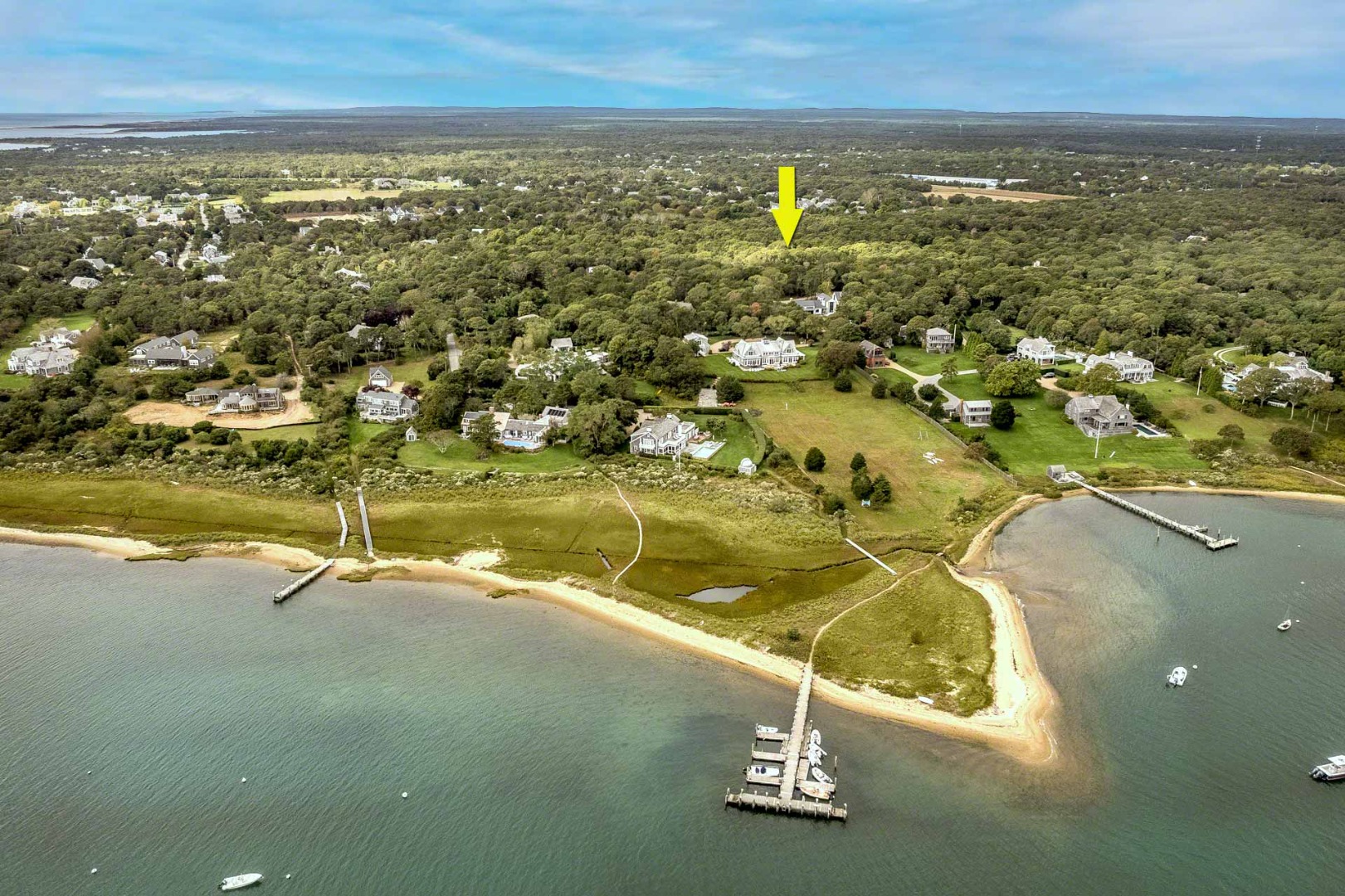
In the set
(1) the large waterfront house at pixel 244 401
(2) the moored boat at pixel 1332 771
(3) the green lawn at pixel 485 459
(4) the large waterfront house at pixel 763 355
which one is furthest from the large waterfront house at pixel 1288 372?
(1) the large waterfront house at pixel 244 401

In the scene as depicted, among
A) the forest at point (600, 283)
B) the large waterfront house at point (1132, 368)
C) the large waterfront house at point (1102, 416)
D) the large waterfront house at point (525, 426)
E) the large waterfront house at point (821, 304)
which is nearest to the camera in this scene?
the large waterfront house at point (525, 426)

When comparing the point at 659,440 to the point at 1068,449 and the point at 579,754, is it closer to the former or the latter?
the point at 1068,449

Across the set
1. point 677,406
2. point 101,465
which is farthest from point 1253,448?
point 101,465

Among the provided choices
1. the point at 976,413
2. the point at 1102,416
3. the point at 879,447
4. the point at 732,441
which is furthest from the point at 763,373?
the point at 1102,416

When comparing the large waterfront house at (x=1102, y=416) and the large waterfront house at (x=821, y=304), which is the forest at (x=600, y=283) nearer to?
the large waterfront house at (x=821, y=304)

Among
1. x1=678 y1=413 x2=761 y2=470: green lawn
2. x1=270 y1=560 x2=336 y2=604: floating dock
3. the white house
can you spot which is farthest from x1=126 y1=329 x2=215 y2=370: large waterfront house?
x1=678 y1=413 x2=761 y2=470: green lawn

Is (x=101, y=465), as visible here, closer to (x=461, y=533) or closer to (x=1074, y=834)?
(x=461, y=533)

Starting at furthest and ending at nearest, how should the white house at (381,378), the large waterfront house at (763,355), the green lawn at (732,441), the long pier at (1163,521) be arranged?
the large waterfront house at (763,355)
the white house at (381,378)
the green lawn at (732,441)
the long pier at (1163,521)
